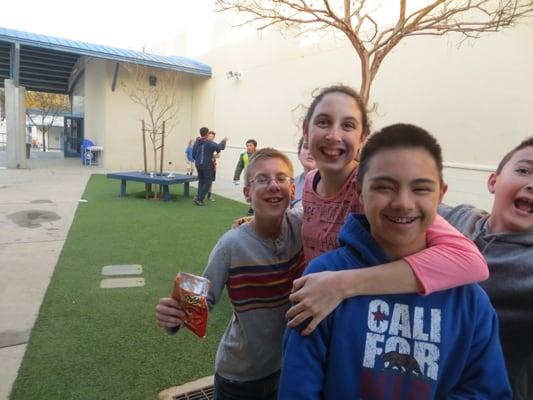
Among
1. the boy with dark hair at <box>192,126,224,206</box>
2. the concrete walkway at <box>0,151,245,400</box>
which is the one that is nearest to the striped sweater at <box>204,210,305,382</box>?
the concrete walkway at <box>0,151,245,400</box>

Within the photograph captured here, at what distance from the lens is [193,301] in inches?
55.2

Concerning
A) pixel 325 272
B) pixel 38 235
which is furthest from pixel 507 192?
pixel 38 235

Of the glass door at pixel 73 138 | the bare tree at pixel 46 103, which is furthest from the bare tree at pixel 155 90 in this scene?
the bare tree at pixel 46 103

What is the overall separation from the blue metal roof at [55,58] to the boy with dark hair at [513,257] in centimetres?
1655

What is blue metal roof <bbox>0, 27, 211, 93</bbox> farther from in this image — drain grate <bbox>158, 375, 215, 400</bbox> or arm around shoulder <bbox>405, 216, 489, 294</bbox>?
arm around shoulder <bbox>405, 216, 489, 294</bbox>

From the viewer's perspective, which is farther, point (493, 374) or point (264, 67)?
point (264, 67)

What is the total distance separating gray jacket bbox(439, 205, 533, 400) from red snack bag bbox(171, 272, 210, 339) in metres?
1.00

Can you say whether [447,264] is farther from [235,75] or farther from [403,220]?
[235,75]

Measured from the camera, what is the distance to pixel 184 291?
1406 mm

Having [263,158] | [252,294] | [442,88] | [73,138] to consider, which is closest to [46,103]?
[73,138]

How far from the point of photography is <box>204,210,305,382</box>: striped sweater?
5.30 feet

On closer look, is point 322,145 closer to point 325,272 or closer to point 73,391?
point 325,272

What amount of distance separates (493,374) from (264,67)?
47.9 ft

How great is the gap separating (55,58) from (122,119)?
576 centimetres
